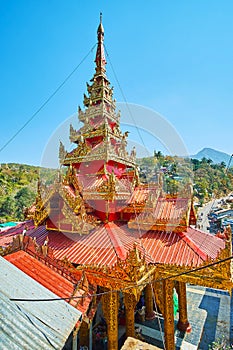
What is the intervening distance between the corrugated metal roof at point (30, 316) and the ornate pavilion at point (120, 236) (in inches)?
52.6

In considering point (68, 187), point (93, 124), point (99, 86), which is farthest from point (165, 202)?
point (99, 86)

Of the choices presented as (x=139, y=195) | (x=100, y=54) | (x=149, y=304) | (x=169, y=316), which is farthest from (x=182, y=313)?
(x=100, y=54)

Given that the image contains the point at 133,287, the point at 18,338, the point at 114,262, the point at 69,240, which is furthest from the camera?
the point at 69,240

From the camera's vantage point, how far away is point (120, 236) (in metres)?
6.98

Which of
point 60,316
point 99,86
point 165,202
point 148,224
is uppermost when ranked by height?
point 99,86

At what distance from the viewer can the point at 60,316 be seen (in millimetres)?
3689

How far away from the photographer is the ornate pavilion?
17.8ft

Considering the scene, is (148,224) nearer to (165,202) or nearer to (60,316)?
(165,202)

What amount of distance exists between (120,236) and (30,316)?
4.23m

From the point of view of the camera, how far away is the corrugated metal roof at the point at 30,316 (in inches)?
95.5

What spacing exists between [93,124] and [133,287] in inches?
303

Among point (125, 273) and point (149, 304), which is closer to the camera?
point (125, 273)

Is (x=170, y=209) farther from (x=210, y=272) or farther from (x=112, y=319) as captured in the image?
(x=112, y=319)

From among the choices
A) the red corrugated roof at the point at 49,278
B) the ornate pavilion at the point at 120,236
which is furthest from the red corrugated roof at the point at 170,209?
the red corrugated roof at the point at 49,278
